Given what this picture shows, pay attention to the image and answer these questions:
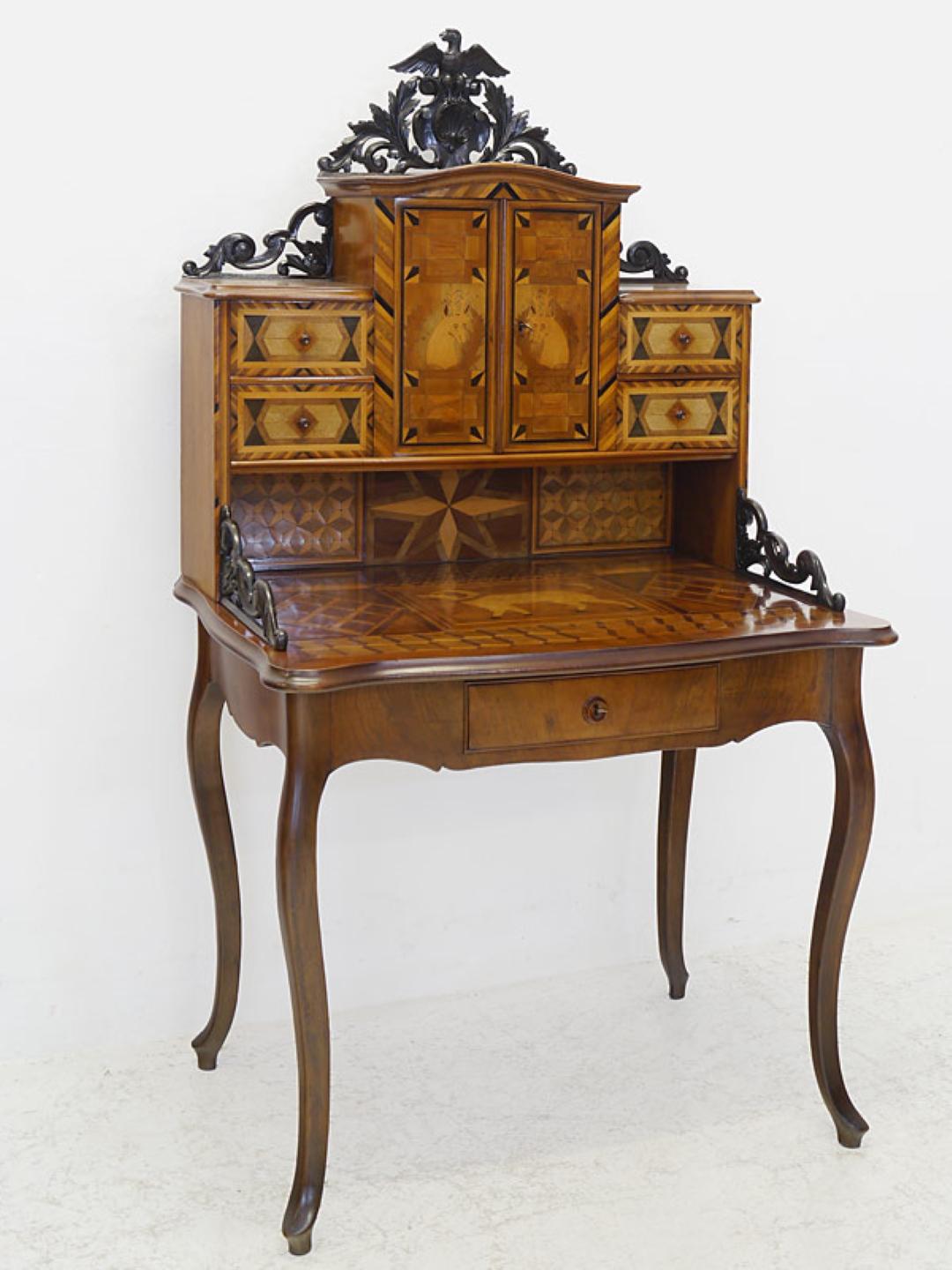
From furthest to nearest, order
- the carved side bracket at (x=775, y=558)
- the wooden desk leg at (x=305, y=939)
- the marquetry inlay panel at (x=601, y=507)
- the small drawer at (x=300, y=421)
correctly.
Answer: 1. the marquetry inlay panel at (x=601, y=507)
2. the carved side bracket at (x=775, y=558)
3. the small drawer at (x=300, y=421)
4. the wooden desk leg at (x=305, y=939)

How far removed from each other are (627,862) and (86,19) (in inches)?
79.4

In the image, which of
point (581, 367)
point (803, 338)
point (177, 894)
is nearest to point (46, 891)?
point (177, 894)

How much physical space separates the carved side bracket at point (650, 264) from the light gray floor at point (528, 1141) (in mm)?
1485

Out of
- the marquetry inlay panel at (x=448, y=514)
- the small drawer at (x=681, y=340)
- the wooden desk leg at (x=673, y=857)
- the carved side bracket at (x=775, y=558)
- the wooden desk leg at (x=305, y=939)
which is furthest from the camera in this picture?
the wooden desk leg at (x=673, y=857)

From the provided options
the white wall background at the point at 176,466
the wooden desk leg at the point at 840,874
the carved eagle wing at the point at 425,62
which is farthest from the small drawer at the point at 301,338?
the wooden desk leg at the point at 840,874

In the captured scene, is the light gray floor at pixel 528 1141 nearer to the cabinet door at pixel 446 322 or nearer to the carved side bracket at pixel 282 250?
the cabinet door at pixel 446 322

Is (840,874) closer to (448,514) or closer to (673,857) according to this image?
(673,857)

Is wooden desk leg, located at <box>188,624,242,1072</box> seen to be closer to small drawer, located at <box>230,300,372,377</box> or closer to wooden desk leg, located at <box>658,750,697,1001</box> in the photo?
small drawer, located at <box>230,300,372,377</box>

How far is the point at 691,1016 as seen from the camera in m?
3.56

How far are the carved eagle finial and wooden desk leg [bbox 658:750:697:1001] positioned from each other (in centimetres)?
141

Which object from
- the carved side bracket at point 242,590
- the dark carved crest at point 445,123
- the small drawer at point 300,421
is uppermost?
the dark carved crest at point 445,123

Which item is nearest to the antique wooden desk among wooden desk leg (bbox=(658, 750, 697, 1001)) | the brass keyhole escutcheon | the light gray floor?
the brass keyhole escutcheon

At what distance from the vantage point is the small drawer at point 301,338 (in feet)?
9.24

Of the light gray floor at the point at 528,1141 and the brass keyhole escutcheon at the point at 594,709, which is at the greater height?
the brass keyhole escutcheon at the point at 594,709
